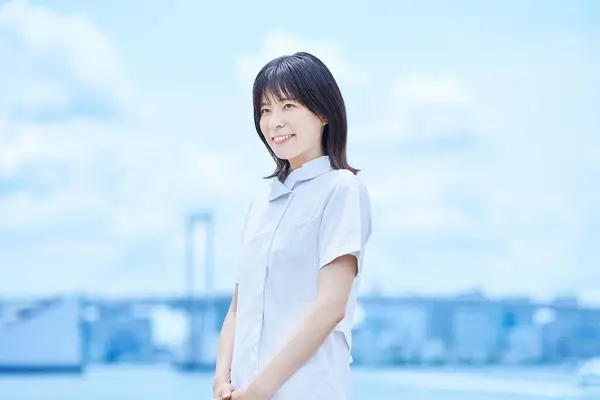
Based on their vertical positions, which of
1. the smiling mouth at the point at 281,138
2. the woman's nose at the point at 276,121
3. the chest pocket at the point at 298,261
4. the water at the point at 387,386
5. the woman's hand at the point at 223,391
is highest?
the woman's nose at the point at 276,121

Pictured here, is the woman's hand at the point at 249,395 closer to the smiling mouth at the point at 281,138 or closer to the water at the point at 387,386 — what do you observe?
the smiling mouth at the point at 281,138

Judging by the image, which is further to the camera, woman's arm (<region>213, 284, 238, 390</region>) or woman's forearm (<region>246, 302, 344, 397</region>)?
woman's arm (<region>213, 284, 238, 390</region>)

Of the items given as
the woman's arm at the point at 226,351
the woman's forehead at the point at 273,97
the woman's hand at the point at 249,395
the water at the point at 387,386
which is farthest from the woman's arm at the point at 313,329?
the water at the point at 387,386

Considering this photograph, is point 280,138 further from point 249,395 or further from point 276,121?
point 249,395

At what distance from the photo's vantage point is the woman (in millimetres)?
1047

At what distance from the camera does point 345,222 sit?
1.07m

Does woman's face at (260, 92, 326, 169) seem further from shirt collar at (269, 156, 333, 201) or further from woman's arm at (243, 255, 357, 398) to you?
woman's arm at (243, 255, 357, 398)

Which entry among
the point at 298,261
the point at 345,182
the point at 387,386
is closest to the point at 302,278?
the point at 298,261

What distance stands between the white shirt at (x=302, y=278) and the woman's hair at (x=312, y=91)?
0.05 meters

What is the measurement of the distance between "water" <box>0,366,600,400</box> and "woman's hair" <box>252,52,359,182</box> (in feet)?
18.3

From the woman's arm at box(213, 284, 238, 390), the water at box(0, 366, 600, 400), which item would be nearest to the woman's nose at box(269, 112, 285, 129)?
the woman's arm at box(213, 284, 238, 390)

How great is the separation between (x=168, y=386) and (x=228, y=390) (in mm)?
8059

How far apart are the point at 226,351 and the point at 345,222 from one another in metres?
0.26

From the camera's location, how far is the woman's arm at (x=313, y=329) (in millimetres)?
1035
